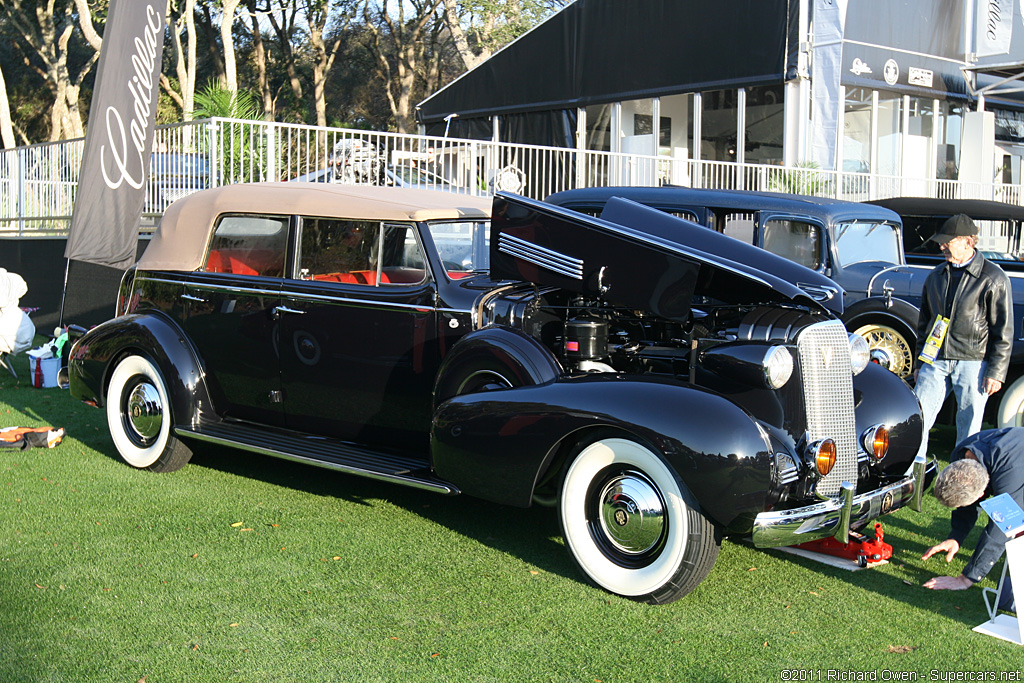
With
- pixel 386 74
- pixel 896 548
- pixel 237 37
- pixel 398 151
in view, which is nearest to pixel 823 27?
pixel 398 151

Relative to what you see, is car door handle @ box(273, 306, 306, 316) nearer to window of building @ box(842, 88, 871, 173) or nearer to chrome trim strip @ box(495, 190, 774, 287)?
chrome trim strip @ box(495, 190, 774, 287)

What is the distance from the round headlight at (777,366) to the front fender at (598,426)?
0.81 feet

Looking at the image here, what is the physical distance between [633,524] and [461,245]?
87.8 inches

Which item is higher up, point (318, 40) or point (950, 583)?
point (318, 40)

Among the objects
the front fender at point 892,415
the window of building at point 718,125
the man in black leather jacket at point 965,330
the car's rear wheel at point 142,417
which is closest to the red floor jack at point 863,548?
the front fender at point 892,415

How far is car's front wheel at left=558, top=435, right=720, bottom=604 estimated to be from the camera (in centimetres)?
405

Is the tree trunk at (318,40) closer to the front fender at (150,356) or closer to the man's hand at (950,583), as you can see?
the front fender at (150,356)

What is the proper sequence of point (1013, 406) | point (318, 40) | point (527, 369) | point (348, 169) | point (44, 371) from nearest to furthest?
point (527, 369)
point (1013, 406)
point (44, 371)
point (348, 169)
point (318, 40)

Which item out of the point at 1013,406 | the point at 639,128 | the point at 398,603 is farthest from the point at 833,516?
the point at 639,128

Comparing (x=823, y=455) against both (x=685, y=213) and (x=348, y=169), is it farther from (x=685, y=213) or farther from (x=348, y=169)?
(x=348, y=169)

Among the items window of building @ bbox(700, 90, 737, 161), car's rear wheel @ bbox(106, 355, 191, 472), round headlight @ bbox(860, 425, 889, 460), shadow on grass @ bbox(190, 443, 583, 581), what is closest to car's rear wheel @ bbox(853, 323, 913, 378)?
round headlight @ bbox(860, 425, 889, 460)

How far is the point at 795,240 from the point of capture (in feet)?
29.1

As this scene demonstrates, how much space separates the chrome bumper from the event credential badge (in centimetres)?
172

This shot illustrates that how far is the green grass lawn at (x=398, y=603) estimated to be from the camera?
11.8ft
